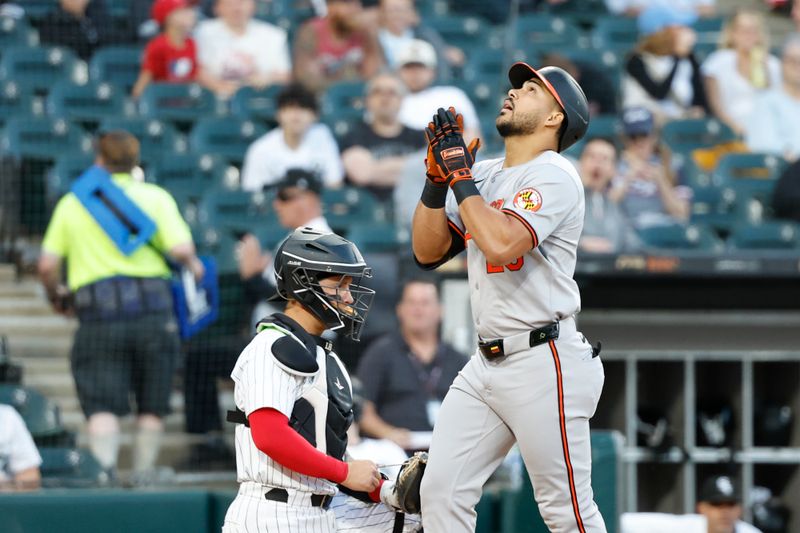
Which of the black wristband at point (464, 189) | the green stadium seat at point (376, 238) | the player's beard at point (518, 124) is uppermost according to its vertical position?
the player's beard at point (518, 124)

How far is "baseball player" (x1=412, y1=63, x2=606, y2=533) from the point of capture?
334 cm

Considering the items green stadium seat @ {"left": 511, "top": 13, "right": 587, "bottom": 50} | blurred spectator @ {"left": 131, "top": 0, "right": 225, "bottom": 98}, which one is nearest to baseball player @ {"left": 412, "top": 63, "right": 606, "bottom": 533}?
blurred spectator @ {"left": 131, "top": 0, "right": 225, "bottom": 98}

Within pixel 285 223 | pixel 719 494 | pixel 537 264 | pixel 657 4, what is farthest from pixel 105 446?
pixel 657 4

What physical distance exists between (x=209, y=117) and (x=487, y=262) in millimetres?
5005

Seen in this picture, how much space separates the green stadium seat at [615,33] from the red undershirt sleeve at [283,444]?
6.81 m

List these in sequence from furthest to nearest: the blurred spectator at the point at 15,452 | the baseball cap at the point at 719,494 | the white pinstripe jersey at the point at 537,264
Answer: the baseball cap at the point at 719,494 < the blurred spectator at the point at 15,452 < the white pinstripe jersey at the point at 537,264

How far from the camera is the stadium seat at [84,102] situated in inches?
321

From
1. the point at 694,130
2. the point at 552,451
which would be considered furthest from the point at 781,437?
the point at 552,451

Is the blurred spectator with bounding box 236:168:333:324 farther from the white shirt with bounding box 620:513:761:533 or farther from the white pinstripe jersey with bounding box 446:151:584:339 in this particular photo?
the white pinstripe jersey with bounding box 446:151:584:339

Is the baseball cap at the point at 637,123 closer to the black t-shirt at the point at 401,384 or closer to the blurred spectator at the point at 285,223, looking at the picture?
the blurred spectator at the point at 285,223

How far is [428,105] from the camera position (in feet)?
26.8

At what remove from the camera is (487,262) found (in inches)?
135

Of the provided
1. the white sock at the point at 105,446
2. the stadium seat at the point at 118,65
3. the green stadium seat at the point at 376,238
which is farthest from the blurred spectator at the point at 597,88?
the white sock at the point at 105,446

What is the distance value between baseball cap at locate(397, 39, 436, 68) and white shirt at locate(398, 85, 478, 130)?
18 cm
